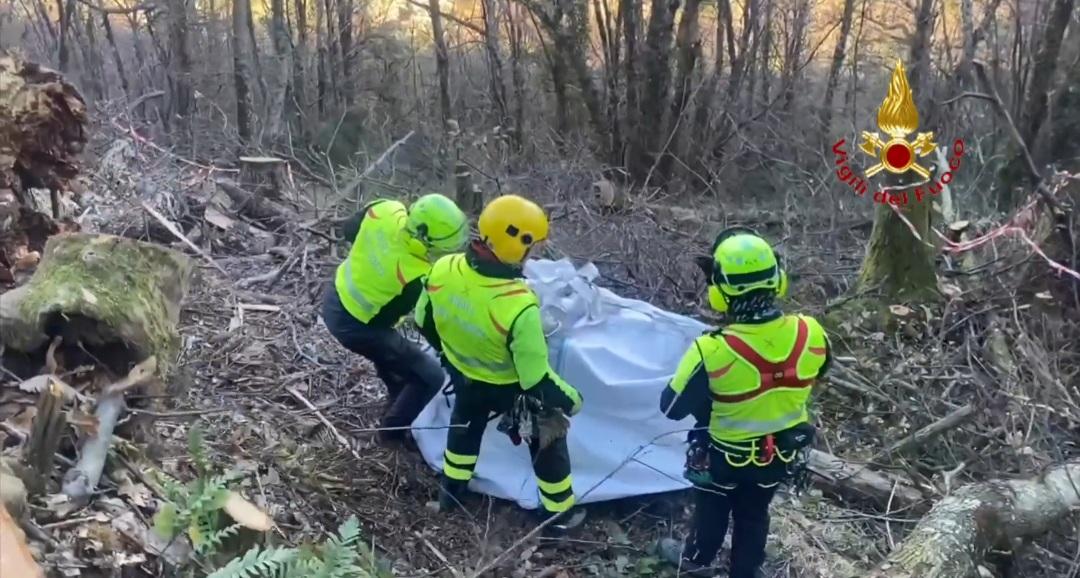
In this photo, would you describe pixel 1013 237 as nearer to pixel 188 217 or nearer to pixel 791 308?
pixel 791 308

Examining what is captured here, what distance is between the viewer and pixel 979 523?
4.16m

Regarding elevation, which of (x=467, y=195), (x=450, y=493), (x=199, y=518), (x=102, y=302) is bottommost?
(x=450, y=493)

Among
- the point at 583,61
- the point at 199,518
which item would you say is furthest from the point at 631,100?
the point at 199,518

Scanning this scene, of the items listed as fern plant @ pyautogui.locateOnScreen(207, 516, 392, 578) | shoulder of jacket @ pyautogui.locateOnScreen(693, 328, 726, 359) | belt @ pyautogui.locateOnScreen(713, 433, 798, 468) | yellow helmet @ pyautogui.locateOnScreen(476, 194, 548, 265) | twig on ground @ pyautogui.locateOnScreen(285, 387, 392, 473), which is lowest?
twig on ground @ pyautogui.locateOnScreen(285, 387, 392, 473)

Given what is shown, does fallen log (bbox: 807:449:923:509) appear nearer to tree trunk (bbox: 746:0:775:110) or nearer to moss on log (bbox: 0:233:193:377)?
moss on log (bbox: 0:233:193:377)

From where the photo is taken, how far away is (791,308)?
23.3 ft

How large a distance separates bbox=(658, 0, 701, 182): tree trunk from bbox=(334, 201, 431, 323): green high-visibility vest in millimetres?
9571

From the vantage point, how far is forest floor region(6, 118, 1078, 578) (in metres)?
4.45

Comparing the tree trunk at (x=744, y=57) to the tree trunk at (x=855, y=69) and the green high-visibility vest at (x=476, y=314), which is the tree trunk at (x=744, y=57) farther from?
the green high-visibility vest at (x=476, y=314)

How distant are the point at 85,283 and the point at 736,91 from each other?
13.7m

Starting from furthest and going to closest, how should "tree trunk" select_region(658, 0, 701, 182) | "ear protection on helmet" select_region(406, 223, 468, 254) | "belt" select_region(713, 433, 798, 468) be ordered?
"tree trunk" select_region(658, 0, 701, 182) < "ear protection on helmet" select_region(406, 223, 468, 254) < "belt" select_region(713, 433, 798, 468)

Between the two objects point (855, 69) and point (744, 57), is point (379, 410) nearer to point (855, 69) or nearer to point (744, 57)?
point (744, 57)

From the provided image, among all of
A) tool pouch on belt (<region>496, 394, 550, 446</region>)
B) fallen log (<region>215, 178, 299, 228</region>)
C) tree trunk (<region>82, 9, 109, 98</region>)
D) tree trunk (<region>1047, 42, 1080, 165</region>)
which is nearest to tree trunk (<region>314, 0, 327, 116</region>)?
tree trunk (<region>82, 9, 109, 98</region>)

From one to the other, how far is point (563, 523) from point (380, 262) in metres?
1.61
